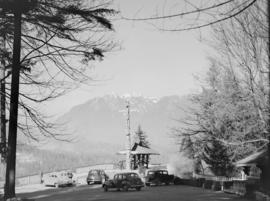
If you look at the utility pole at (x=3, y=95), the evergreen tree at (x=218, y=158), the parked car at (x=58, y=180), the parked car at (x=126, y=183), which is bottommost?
the parked car at (x=58, y=180)

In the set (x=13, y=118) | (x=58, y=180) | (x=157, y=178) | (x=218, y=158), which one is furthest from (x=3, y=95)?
(x=58, y=180)

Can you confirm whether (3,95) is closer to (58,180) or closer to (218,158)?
(218,158)

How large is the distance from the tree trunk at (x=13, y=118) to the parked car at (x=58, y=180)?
104ft

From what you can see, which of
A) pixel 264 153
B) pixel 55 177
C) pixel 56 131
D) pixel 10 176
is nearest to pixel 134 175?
pixel 264 153

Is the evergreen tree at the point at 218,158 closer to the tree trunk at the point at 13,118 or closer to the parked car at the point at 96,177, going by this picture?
the parked car at the point at 96,177

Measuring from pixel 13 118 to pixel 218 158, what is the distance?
29466 millimetres

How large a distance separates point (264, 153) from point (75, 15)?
A: 16.5 metres

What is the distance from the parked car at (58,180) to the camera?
46812mm

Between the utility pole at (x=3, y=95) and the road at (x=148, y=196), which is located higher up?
the utility pole at (x=3, y=95)

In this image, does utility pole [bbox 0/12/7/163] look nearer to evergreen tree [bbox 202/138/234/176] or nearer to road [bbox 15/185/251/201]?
road [bbox 15/185/251/201]

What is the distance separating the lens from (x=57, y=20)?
49.0 feet

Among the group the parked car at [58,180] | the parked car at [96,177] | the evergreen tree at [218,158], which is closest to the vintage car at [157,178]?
the evergreen tree at [218,158]

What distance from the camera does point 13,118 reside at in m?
15.8

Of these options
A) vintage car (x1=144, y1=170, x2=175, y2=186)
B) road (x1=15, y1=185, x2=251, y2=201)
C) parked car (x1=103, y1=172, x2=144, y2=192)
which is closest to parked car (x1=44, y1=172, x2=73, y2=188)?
vintage car (x1=144, y1=170, x2=175, y2=186)
